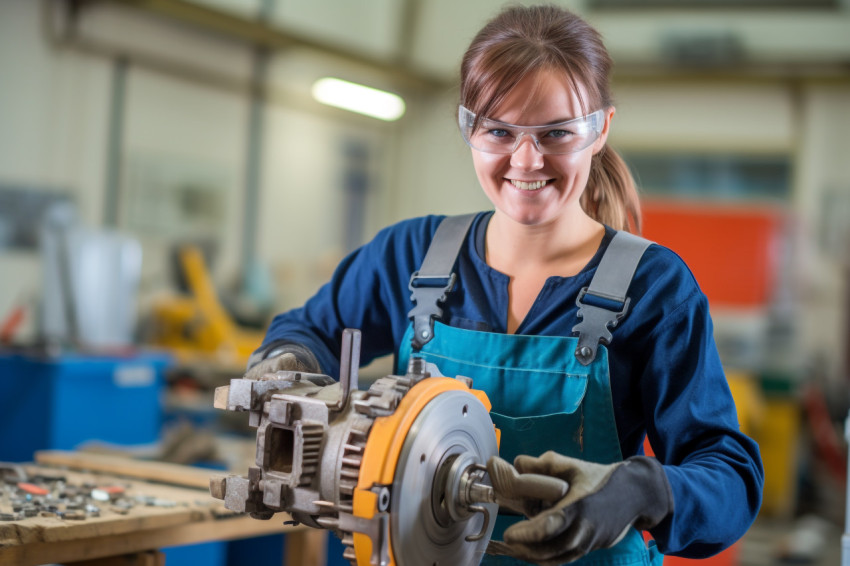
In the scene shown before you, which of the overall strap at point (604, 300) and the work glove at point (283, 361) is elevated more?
the overall strap at point (604, 300)

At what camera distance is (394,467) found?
1052 millimetres

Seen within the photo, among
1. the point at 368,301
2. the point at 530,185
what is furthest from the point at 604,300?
the point at 368,301

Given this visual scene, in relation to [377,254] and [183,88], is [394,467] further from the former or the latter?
[183,88]

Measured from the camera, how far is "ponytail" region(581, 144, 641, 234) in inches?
62.3

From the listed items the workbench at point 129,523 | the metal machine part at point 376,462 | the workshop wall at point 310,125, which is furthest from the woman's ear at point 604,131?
the workshop wall at point 310,125

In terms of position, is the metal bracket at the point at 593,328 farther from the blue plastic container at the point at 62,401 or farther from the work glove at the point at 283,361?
the blue plastic container at the point at 62,401

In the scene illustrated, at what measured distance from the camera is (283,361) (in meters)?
1.37

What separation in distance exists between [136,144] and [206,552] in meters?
4.16

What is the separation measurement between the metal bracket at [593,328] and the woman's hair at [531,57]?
30 centimetres

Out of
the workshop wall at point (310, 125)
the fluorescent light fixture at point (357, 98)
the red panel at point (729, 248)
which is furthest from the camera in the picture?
the fluorescent light fixture at point (357, 98)

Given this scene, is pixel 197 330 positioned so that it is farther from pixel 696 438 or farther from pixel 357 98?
pixel 696 438

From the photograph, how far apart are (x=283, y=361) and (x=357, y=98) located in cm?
638

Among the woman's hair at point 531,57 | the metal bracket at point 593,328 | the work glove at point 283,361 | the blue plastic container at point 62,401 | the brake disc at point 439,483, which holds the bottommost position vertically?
the blue plastic container at point 62,401

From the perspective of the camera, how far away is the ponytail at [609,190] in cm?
158
